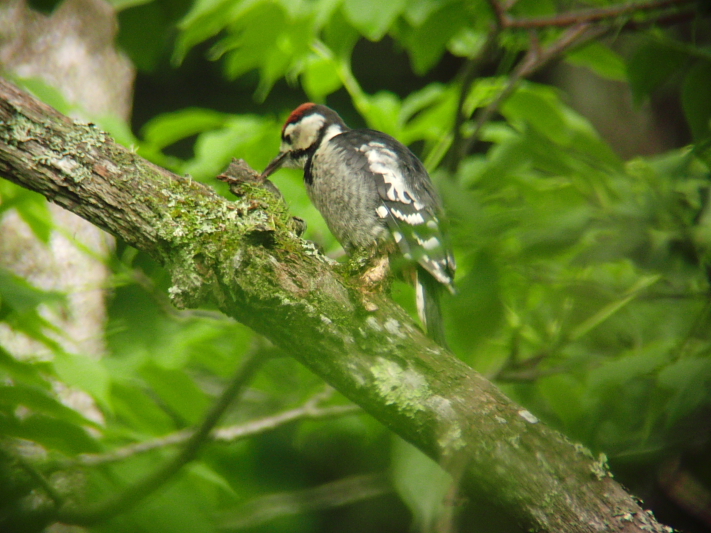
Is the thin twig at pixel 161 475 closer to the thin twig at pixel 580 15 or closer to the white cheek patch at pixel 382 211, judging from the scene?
the white cheek patch at pixel 382 211

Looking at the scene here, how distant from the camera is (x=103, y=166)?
1265mm

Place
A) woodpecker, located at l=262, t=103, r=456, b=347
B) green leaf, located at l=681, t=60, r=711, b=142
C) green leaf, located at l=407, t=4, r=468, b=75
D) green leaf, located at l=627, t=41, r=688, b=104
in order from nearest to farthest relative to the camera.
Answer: green leaf, located at l=681, t=60, r=711, b=142, green leaf, located at l=627, t=41, r=688, b=104, green leaf, located at l=407, t=4, r=468, b=75, woodpecker, located at l=262, t=103, r=456, b=347

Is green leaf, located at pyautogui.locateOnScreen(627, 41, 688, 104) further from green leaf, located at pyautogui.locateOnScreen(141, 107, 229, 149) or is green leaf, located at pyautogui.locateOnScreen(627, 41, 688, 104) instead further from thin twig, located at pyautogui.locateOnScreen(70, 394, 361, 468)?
green leaf, located at pyautogui.locateOnScreen(141, 107, 229, 149)

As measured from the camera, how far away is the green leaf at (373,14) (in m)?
1.43

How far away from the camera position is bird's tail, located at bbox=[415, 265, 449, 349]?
1551 mm

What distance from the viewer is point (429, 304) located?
169cm

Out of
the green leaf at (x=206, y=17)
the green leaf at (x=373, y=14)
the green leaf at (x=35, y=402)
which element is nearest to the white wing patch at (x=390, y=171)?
the green leaf at (x=373, y=14)

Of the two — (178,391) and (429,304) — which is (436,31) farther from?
(178,391)

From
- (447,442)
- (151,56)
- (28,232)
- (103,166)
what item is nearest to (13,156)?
(103,166)

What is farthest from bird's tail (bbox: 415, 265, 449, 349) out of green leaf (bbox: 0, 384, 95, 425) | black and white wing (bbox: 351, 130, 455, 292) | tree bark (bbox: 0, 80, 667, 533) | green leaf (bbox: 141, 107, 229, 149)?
green leaf (bbox: 141, 107, 229, 149)

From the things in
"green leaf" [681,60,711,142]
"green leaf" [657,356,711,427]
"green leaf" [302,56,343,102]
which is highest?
"green leaf" [302,56,343,102]

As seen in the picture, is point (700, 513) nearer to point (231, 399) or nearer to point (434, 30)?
point (231, 399)

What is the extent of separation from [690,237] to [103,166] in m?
1.16

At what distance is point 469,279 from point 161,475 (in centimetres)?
84
